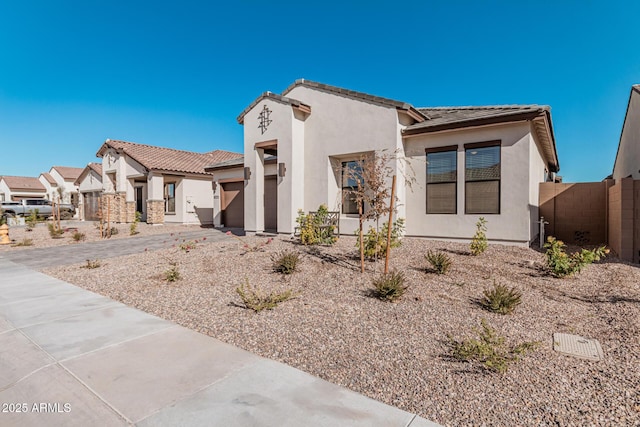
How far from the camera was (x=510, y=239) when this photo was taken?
29.7ft

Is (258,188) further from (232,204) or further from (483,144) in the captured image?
(483,144)

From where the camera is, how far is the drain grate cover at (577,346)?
3.42m

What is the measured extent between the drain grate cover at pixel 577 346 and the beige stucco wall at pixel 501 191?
5683mm

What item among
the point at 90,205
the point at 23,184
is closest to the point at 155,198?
the point at 90,205

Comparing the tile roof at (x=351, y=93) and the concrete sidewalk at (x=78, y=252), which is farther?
the tile roof at (x=351, y=93)

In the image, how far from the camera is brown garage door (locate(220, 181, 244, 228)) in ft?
56.7

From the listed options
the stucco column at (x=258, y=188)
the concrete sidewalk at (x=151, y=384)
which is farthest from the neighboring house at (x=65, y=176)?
the concrete sidewalk at (x=151, y=384)

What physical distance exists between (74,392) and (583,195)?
13229 millimetres

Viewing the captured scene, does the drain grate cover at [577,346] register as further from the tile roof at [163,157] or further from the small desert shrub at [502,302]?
the tile roof at [163,157]

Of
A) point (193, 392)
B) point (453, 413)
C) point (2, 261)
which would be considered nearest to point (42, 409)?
point (193, 392)

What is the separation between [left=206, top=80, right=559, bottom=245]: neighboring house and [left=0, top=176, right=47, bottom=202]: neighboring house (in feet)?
155

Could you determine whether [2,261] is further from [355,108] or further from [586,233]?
[586,233]

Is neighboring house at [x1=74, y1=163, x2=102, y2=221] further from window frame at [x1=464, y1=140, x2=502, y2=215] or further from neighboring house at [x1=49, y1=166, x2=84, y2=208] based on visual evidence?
window frame at [x1=464, y1=140, x2=502, y2=215]

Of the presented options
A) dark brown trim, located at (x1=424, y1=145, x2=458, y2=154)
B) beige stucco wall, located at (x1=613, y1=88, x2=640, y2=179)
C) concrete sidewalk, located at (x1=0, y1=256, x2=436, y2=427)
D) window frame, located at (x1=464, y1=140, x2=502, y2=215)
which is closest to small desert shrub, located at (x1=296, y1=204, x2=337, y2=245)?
dark brown trim, located at (x1=424, y1=145, x2=458, y2=154)
